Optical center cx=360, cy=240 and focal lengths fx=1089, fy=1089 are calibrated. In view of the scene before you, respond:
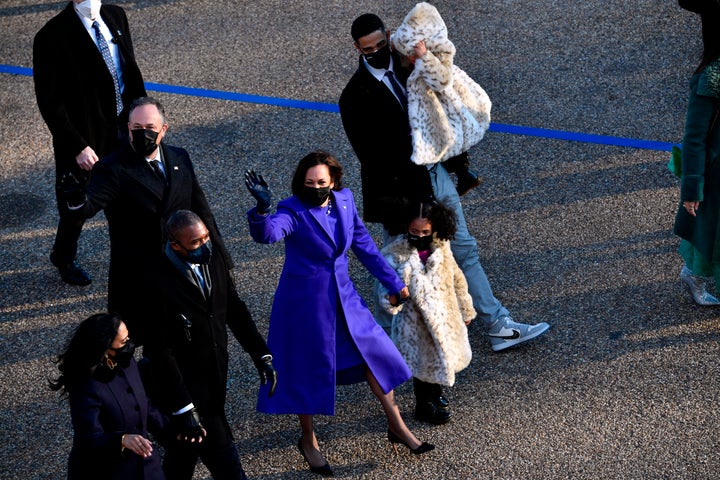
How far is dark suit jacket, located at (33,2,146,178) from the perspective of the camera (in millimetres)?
6621

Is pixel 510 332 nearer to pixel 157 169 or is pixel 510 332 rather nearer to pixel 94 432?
pixel 157 169

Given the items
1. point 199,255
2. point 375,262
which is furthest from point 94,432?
point 375,262

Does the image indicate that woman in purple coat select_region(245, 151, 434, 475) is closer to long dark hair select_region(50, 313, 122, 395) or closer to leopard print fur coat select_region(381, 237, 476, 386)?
leopard print fur coat select_region(381, 237, 476, 386)

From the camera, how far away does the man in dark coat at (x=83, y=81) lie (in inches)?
261

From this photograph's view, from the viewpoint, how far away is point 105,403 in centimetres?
464

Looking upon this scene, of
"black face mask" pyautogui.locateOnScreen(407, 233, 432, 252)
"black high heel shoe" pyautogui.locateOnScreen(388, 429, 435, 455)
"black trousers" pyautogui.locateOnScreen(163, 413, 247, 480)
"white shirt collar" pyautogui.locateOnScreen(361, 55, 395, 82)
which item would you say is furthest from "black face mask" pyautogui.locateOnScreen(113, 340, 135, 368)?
"white shirt collar" pyautogui.locateOnScreen(361, 55, 395, 82)

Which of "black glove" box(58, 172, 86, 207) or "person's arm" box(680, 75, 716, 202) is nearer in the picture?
"black glove" box(58, 172, 86, 207)

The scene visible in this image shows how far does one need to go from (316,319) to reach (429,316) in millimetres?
627

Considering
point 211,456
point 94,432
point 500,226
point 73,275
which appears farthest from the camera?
point 500,226

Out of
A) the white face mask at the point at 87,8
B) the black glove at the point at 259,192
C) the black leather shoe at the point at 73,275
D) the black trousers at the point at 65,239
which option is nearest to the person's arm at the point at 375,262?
the black glove at the point at 259,192

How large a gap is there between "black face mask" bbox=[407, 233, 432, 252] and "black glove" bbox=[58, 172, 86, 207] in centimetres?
171

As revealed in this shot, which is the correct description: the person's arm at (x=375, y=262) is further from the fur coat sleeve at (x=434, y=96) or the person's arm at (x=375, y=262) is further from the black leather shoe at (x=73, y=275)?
the black leather shoe at (x=73, y=275)

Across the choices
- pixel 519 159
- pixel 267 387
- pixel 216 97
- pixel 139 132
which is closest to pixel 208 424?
pixel 267 387

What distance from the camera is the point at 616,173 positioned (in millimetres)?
7871
